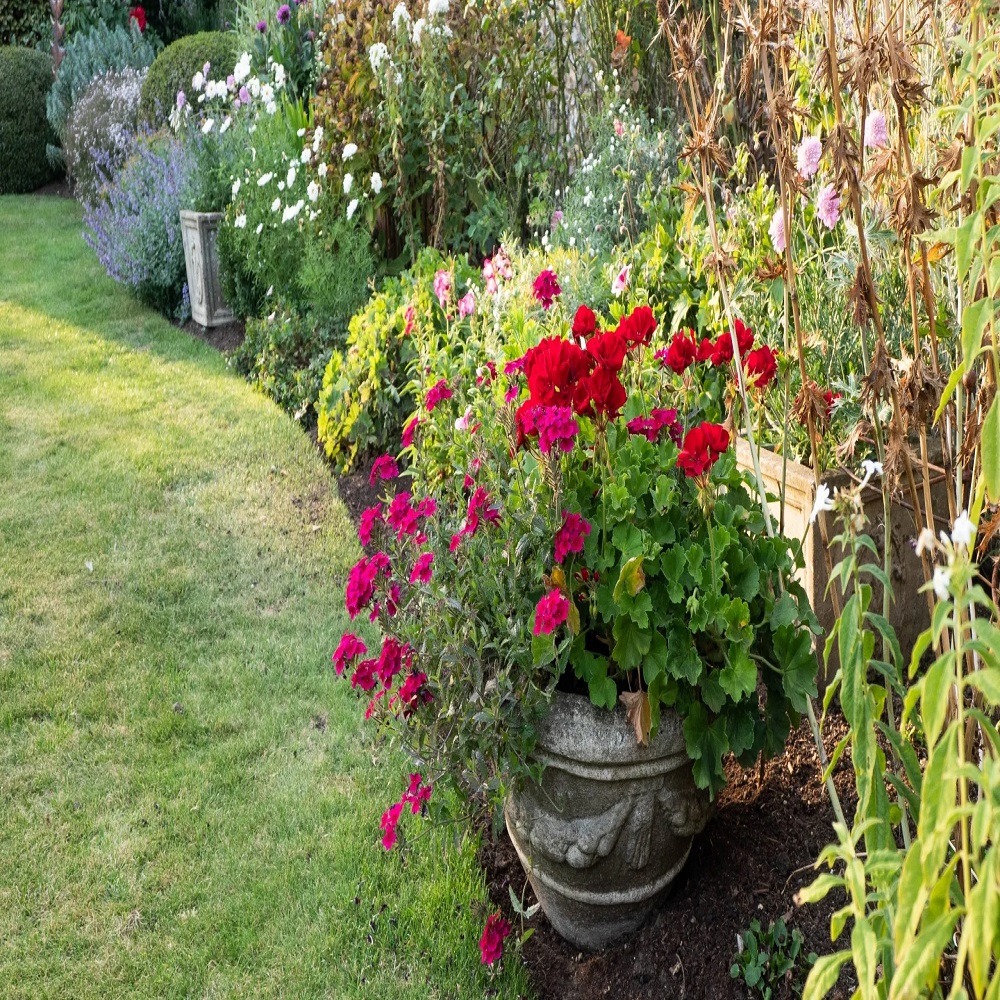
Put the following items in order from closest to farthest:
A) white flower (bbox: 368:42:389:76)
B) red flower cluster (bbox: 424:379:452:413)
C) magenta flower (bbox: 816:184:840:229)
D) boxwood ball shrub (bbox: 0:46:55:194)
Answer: magenta flower (bbox: 816:184:840:229)
red flower cluster (bbox: 424:379:452:413)
white flower (bbox: 368:42:389:76)
boxwood ball shrub (bbox: 0:46:55:194)

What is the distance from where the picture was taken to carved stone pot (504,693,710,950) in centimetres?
206

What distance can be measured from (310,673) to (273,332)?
272 cm

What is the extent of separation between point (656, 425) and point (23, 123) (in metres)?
11.2

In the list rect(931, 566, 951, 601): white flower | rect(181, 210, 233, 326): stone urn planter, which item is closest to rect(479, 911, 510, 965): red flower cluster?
rect(931, 566, 951, 601): white flower

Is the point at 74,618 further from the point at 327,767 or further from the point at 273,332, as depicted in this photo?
the point at 273,332

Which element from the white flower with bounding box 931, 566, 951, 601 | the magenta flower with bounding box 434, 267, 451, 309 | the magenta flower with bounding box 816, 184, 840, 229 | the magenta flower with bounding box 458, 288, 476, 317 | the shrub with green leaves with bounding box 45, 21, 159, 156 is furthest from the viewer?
the shrub with green leaves with bounding box 45, 21, 159, 156

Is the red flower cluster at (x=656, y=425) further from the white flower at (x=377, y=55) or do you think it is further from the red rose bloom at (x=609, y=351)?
the white flower at (x=377, y=55)

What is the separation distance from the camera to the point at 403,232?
19.0 ft

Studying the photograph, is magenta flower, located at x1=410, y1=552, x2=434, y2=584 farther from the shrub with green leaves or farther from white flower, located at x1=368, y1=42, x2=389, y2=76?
the shrub with green leaves

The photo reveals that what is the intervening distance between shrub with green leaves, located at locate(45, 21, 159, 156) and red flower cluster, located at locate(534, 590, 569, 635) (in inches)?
402

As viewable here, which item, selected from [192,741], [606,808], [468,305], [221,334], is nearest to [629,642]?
[606,808]

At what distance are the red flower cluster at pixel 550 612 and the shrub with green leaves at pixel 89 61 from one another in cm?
1022

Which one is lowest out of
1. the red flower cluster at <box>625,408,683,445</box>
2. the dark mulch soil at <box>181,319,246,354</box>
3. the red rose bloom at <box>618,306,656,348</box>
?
the dark mulch soil at <box>181,319,246,354</box>

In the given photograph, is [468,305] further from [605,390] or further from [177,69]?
[177,69]
